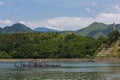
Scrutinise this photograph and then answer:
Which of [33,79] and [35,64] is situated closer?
[33,79]

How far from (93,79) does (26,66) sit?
8673 centimetres

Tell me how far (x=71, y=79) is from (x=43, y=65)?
85.5 metres

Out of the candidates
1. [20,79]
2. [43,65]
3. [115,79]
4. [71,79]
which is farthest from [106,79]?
[43,65]

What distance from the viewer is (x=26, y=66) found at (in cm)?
17125

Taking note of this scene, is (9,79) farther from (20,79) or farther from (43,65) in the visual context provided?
(43,65)

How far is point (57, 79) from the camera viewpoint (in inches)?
3477

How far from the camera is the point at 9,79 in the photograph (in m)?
90.2

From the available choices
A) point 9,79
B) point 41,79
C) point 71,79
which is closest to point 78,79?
point 71,79

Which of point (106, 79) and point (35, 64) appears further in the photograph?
point (35, 64)

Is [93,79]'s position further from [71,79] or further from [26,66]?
[26,66]

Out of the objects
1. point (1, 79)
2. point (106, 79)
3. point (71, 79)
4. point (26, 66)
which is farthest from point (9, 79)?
point (26, 66)

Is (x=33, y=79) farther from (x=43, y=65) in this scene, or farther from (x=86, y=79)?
(x=43, y=65)

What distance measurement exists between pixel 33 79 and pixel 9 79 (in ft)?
19.2

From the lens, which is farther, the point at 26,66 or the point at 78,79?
the point at 26,66
